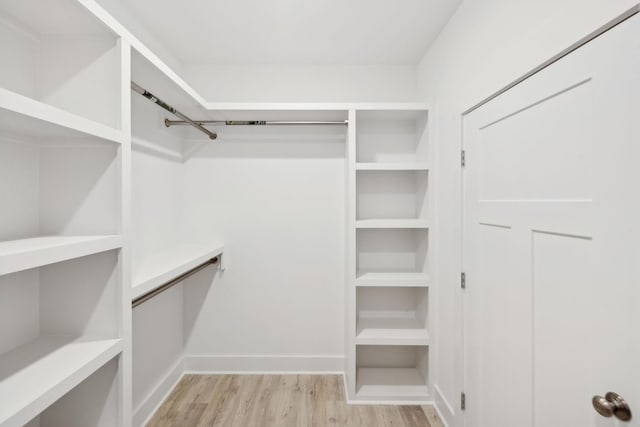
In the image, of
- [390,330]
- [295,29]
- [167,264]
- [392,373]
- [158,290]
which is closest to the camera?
[158,290]

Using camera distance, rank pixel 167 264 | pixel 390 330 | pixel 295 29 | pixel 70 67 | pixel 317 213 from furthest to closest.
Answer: pixel 317 213, pixel 390 330, pixel 295 29, pixel 167 264, pixel 70 67

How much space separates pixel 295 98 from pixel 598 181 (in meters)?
2.13

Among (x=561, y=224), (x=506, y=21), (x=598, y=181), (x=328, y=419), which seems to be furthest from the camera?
(x=328, y=419)

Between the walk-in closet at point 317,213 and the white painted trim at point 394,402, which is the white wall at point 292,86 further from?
the white painted trim at point 394,402

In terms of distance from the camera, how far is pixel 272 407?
6.99 ft

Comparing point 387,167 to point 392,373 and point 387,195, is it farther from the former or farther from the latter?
point 392,373

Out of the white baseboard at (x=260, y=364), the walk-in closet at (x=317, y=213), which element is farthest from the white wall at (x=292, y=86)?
the white baseboard at (x=260, y=364)

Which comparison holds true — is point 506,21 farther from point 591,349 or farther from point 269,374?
point 269,374

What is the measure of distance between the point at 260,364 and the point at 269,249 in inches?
38.2

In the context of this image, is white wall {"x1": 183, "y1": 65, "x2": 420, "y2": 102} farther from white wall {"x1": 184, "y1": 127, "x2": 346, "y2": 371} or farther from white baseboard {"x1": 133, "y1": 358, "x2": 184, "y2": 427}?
white baseboard {"x1": 133, "y1": 358, "x2": 184, "y2": 427}

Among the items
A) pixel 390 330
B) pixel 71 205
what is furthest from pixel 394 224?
pixel 71 205

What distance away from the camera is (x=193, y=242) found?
2.57 m

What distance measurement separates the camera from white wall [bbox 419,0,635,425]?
1.04 metres

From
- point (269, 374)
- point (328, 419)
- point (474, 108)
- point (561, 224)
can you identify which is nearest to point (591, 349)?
point (561, 224)
